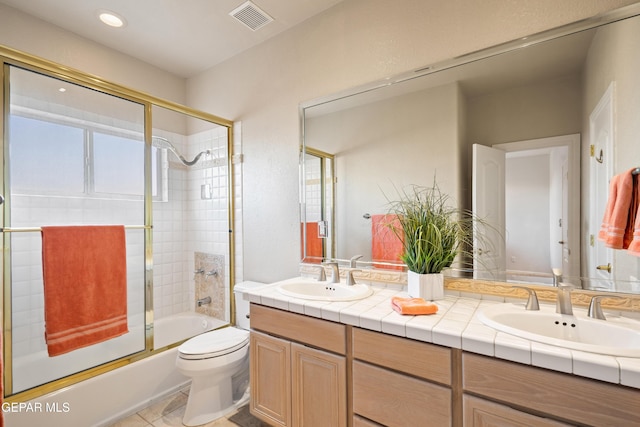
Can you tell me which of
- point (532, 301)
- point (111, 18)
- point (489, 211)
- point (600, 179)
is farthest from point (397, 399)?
point (111, 18)

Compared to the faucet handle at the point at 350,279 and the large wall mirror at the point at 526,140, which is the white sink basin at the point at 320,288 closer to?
the faucet handle at the point at 350,279

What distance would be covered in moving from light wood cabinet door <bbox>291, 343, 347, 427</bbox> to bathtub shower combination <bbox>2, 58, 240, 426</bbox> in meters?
1.23

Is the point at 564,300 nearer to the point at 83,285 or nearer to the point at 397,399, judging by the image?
the point at 397,399

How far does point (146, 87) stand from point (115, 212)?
129 cm

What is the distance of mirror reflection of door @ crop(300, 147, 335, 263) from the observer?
2.04m

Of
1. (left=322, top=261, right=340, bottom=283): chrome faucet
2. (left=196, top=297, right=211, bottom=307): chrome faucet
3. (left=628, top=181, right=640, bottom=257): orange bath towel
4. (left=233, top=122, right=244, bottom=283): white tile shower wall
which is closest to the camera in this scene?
(left=628, top=181, right=640, bottom=257): orange bath towel

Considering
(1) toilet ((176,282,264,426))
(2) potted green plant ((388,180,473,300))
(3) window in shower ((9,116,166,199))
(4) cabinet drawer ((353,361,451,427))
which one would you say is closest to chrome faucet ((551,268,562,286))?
(2) potted green plant ((388,180,473,300))

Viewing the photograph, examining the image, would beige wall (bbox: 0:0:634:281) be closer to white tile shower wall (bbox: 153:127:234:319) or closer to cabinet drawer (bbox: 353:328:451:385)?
white tile shower wall (bbox: 153:127:234:319)

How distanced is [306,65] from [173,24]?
1.05 metres

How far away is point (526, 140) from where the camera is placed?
54.3 inches

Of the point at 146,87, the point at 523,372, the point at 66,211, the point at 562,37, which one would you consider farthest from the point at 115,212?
the point at 562,37

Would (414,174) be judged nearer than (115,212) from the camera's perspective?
Yes

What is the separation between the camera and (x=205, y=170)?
284cm

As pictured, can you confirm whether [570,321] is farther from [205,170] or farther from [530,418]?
[205,170]
